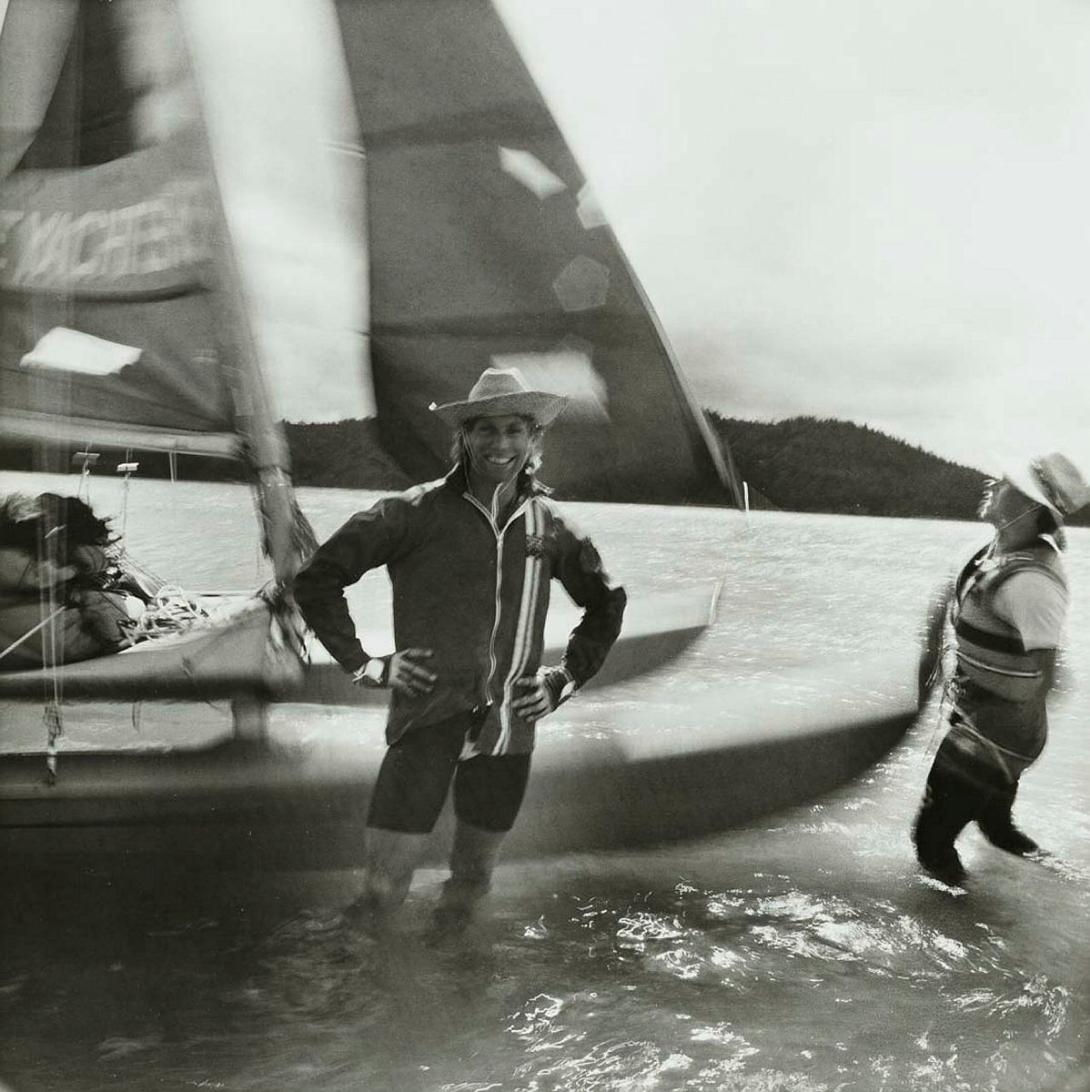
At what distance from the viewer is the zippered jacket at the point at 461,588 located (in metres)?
1.04

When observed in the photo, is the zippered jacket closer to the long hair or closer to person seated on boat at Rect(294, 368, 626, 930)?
person seated on boat at Rect(294, 368, 626, 930)

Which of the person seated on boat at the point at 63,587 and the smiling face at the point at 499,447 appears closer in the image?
the smiling face at the point at 499,447

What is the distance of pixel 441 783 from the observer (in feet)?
3.61

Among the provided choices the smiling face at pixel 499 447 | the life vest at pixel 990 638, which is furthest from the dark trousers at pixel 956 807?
the smiling face at pixel 499 447

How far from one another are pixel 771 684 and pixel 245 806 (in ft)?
2.29

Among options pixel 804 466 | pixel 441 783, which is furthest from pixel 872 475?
pixel 441 783

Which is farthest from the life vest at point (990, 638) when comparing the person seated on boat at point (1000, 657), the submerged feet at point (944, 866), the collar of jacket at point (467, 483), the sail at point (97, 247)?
the sail at point (97, 247)

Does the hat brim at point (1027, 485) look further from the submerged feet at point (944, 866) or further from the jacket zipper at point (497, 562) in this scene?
the jacket zipper at point (497, 562)

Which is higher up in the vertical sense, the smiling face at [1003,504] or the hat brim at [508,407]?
the hat brim at [508,407]

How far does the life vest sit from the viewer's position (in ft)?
3.62

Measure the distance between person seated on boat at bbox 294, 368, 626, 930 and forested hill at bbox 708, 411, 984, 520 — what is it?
0.29 metres

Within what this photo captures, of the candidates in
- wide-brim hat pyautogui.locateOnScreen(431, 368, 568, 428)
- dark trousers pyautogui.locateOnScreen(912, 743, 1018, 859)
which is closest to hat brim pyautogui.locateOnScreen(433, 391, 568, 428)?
wide-brim hat pyautogui.locateOnScreen(431, 368, 568, 428)

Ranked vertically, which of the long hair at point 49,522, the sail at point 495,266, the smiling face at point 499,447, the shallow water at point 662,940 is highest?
the sail at point 495,266

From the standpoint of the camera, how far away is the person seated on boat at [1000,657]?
1082mm
